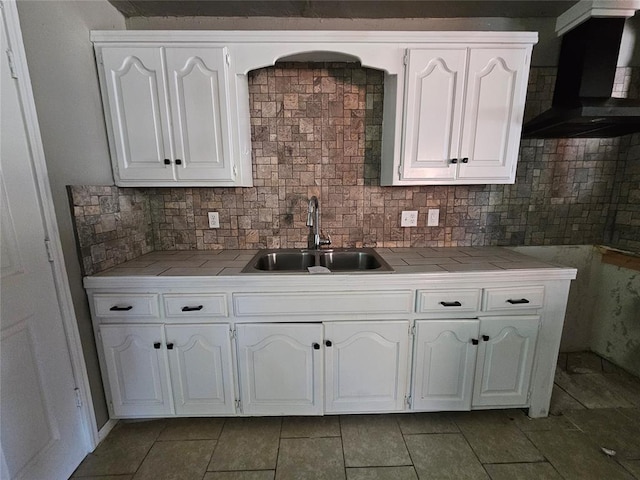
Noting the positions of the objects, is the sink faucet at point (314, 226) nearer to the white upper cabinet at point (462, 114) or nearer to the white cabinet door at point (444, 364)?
the white upper cabinet at point (462, 114)

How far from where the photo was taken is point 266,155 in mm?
1938

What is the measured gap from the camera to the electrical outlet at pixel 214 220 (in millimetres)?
1987

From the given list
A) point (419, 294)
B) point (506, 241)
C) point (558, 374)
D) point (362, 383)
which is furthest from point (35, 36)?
point (558, 374)

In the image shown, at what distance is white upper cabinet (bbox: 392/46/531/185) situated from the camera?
62.2 inches

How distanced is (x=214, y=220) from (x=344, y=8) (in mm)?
1586

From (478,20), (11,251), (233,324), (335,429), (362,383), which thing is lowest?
(335,429)

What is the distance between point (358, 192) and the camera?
6.55ft

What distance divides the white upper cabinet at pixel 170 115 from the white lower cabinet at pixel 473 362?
58.2 inches

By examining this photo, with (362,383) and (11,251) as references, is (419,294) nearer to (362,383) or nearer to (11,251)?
(362,383)

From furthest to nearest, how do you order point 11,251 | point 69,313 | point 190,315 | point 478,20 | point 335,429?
1. point 478,20
2. point 335,429
3. point 190,315
4. point 69,313
5. point 11,251

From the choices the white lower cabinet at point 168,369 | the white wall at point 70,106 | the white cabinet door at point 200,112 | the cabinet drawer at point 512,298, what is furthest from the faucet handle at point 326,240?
the white wall at point 70,106

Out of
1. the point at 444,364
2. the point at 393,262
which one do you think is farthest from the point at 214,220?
the point at 444,364

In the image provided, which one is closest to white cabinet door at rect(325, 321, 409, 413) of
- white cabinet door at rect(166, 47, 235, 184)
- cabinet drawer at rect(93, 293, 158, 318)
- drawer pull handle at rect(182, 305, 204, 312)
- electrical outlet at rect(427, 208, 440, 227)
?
drawer pull handle at rect(182, 305, 204, 312)

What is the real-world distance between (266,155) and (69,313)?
1.39 meters
